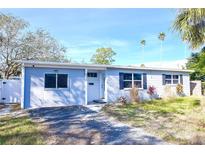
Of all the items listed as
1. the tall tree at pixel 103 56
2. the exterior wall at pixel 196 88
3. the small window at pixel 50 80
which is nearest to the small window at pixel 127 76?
the small window at pixel 50 80

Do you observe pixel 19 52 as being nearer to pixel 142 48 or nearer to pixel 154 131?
pixel 154 131

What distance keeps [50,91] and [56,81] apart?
27.7 inches

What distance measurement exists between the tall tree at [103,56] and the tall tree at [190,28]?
3755cm

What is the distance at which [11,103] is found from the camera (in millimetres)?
19266

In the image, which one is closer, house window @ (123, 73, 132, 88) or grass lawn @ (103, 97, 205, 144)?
grass lawn @ (103, 97, 205, 144)

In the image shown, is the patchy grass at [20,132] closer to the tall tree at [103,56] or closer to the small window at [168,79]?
the small window at [168,79]

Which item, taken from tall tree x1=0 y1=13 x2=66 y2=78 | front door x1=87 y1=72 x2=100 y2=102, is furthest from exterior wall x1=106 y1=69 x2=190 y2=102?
tall tree x1=0 y1=13 x2=66 y2=78

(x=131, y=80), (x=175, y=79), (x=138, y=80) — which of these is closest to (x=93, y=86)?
(x=131, y=80)

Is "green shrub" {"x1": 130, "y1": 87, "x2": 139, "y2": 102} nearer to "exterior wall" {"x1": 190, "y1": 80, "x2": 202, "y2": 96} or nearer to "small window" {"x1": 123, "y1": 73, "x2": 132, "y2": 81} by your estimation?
"small window" {"x1": 123, "y1": 73, "x2": 132, "y2": 81}

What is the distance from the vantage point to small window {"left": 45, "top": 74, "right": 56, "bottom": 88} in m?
16.5

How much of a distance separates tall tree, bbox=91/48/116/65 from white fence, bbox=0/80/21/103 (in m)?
29.3
